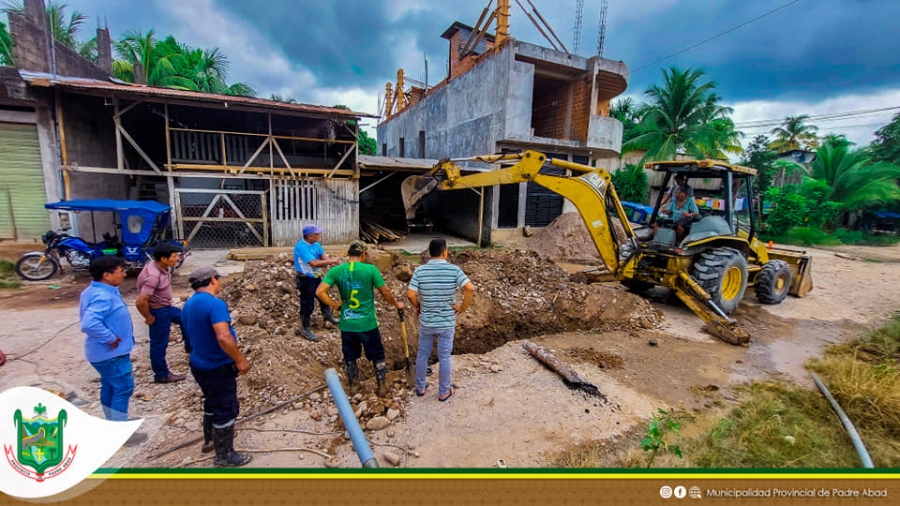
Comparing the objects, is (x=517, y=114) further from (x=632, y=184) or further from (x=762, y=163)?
(x=762, y=163)

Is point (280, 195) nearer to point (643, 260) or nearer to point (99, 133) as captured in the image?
point (99, 133)

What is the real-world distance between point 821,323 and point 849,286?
4.22 metres

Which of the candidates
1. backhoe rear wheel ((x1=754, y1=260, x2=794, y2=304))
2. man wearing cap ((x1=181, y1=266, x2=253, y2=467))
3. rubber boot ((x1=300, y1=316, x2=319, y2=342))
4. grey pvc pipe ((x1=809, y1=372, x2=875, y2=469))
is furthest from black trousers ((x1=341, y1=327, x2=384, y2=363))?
backhoe rear wheel ((x1=754, y1=260, x2=794, y2=304))

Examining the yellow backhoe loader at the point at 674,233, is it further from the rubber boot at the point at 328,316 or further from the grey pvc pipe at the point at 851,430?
the rubber boot at the point at 328,316

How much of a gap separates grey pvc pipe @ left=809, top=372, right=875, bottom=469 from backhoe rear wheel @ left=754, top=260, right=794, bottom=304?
3.72 metres

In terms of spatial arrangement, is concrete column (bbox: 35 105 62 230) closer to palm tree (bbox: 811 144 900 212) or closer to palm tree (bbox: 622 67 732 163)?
palm tree (bbox: 622 67 732 163)

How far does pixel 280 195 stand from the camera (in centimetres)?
1130

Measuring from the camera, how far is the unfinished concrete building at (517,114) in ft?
41.9

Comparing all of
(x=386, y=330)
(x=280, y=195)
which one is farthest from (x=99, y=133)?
(x=386, y=330)

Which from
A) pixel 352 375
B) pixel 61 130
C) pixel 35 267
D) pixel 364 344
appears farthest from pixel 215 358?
pixel 61 130

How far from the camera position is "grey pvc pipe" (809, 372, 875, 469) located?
2.81 meters

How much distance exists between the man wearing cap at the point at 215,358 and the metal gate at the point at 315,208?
926 centimetres

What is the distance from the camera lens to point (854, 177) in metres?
17.6

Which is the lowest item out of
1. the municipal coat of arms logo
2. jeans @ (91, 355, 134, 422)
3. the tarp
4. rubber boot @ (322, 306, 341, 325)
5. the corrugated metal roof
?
rubber boot @ (322, 306, 341, 325)
